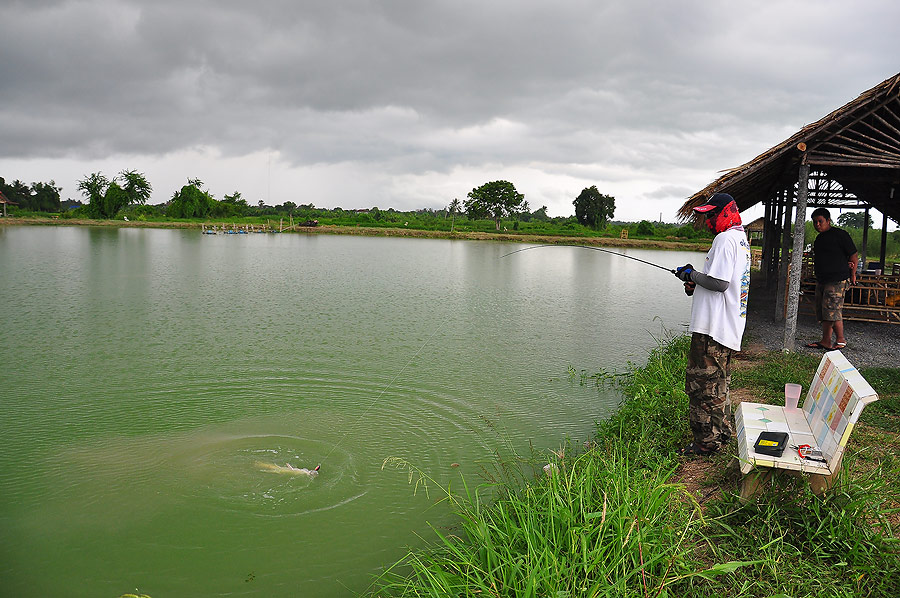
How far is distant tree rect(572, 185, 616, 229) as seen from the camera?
2237 inches

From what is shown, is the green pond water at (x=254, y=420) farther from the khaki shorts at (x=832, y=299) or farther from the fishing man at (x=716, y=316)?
the khaki shorts at (x=832, y=299)

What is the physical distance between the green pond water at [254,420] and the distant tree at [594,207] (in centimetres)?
4573

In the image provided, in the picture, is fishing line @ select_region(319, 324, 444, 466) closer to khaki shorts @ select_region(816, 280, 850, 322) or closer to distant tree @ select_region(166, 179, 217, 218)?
khaki shorts @ select_region(816, 280, 850, 322)

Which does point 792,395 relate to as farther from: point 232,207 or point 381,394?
point 232,207

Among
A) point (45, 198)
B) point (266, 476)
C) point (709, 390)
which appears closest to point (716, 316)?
point (709, 390)

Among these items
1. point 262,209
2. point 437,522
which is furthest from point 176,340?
point 262,209

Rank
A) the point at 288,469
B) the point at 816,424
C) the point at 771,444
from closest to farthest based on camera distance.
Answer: the point at 771,444 < the point at 816,424 < the point at 288,469

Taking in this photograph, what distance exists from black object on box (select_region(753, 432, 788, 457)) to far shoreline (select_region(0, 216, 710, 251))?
38.5m

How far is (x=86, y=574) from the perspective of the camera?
3.37 meters

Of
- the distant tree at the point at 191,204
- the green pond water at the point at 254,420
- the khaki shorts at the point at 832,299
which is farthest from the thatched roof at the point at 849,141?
the distant tree at the point at 191,204

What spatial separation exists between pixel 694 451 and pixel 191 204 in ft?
219

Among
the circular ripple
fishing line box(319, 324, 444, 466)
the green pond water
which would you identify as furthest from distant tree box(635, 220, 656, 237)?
the circular ripple

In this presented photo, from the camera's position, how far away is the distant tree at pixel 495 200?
184ft

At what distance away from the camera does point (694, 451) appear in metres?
4.09
